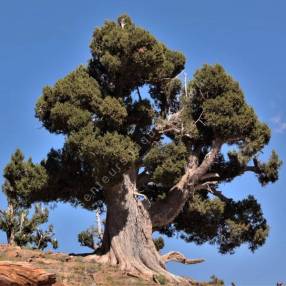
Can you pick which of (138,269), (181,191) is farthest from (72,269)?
(181,191)

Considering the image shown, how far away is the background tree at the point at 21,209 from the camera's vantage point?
28406 mm

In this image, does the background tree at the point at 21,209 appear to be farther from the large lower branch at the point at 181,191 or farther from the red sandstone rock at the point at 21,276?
the red sandstone rock at the point at 21,276

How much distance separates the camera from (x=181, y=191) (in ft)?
92.9

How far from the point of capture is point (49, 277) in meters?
13.8

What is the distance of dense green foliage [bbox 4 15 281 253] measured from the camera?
86.1ft

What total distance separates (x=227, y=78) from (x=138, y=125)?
4.94 m

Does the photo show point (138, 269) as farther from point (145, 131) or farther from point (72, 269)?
point (145, 131)

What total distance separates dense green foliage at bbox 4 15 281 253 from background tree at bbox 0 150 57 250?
0.09 meters

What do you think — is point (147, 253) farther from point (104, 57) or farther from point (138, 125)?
point (104, 57)

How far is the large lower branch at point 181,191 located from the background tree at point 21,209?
582 centimetres

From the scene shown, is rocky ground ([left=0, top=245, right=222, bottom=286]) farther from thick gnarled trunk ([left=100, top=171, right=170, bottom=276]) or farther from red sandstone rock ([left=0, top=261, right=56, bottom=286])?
red sandstone rock ([left=0, top=261, right=56, bottom=286])

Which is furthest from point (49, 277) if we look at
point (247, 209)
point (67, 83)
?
point (247, 209)

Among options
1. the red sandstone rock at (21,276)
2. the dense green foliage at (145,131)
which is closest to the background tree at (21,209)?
the dense green foliage at (145,131)

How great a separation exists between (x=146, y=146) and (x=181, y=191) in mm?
2796
